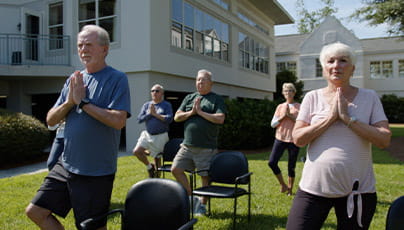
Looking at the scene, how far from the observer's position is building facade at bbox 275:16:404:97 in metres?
32.0

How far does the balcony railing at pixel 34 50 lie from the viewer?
1311cm

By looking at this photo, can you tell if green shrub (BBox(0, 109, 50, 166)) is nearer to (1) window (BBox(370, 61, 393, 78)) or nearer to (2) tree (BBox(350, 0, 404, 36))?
(2) tree (BBox(350, 0, 404, 36))

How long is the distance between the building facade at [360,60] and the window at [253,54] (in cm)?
997

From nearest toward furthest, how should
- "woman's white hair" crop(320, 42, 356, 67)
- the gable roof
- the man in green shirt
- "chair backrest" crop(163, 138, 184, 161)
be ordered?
"woman's white hair" crop(320, 42, 356, 67), the man in green shirt, "chair backrest" crop(163, 138, 184, 161), the gable roof

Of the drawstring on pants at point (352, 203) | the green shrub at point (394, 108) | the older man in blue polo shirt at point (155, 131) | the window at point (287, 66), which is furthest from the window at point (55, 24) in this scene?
the green shrub at point (394, 108)

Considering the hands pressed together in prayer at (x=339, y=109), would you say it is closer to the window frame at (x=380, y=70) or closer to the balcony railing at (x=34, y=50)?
the balcony railing at (x=34, y=50)

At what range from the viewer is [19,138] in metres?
9.61

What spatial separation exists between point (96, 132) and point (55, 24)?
1258 centimetres

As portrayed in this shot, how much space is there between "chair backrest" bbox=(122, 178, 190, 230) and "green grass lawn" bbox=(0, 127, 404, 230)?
165 cm

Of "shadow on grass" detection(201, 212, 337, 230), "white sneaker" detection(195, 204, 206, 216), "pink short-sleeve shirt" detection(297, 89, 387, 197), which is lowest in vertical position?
"shadow on grass" detection(201, 212, 337, 230)

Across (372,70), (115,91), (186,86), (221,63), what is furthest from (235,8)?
(372,70)

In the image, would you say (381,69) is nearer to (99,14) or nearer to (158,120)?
(99,14)

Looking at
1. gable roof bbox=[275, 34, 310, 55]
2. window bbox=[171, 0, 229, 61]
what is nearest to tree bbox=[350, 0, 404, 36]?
window bbox=[171, 0, 229, 61]

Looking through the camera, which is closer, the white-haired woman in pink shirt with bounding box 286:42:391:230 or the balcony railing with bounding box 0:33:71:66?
the white-haired woman in pink shirt with bounding box 286:42:391:230
